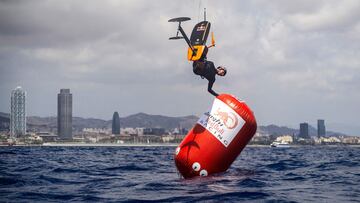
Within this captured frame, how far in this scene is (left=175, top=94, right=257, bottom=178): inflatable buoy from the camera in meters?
16.1

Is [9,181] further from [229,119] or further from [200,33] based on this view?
[200,33]

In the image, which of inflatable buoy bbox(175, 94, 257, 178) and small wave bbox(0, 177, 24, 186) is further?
inflatable buoy bbox(175, 94, 257, 178)

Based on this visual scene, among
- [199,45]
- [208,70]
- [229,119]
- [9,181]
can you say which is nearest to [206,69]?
[208,70]

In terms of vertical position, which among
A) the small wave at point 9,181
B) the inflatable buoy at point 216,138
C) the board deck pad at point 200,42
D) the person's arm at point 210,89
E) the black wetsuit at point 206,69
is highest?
the board deck pad at point 200,42

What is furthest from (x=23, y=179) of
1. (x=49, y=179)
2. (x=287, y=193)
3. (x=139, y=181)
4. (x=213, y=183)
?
(x=287, y=193)

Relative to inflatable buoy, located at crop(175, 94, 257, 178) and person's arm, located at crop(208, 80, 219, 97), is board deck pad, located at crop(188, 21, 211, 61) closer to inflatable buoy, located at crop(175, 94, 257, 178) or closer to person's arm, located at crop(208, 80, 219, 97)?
person's arm, located at crop(208, 80, 219, 97)

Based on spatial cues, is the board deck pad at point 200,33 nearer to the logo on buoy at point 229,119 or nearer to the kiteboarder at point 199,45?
the kiteboarder at point 199,45

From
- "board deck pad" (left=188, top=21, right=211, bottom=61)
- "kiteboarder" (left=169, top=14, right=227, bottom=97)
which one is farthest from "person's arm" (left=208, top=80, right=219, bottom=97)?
"board deck pad" (left=188, top=21, right=211, bottom=61)

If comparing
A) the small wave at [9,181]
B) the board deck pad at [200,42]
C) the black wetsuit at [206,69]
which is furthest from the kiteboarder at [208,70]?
the small wave at [9,181]

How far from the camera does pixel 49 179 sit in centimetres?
1672

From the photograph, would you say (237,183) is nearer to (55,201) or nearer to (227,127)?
(227,127)

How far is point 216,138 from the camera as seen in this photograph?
16.1 metres

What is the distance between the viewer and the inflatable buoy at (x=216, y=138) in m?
16.1

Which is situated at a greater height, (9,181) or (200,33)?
(200,33)
